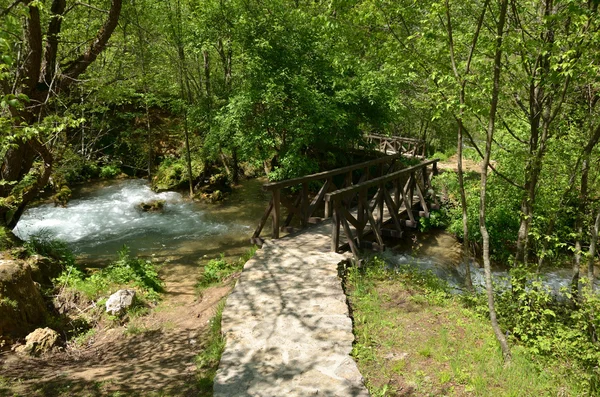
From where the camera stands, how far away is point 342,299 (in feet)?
20.2

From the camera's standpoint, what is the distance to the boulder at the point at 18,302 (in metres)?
5.54

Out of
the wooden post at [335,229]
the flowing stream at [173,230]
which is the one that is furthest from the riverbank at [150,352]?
the wooden post at [335,229]

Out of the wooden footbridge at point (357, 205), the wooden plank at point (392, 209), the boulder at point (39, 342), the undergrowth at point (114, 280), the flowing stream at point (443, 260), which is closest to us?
the boulder at point (39, 342)

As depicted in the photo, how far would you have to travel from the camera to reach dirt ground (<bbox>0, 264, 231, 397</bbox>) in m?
4.34

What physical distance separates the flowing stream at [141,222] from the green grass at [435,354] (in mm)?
5994

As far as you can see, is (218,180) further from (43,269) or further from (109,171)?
(43,269)

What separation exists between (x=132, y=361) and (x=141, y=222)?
372 inches

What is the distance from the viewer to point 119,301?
679 cm

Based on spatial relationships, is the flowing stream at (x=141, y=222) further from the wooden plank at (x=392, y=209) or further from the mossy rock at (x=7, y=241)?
the wooden plank at (x=392, y=209)

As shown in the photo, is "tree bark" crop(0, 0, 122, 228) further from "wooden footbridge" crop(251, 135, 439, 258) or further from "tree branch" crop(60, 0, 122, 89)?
"wooden footbridge" crop(251, 135, 439, 258)

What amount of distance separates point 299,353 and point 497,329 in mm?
2677

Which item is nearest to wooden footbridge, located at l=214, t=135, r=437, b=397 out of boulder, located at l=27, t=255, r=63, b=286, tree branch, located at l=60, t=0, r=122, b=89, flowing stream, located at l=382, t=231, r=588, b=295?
flowing stream, located at l=382, t=231, r=588, b=295

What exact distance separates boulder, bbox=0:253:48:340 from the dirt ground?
0.44 m

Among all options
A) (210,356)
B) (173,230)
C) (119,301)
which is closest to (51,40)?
(119,301)
